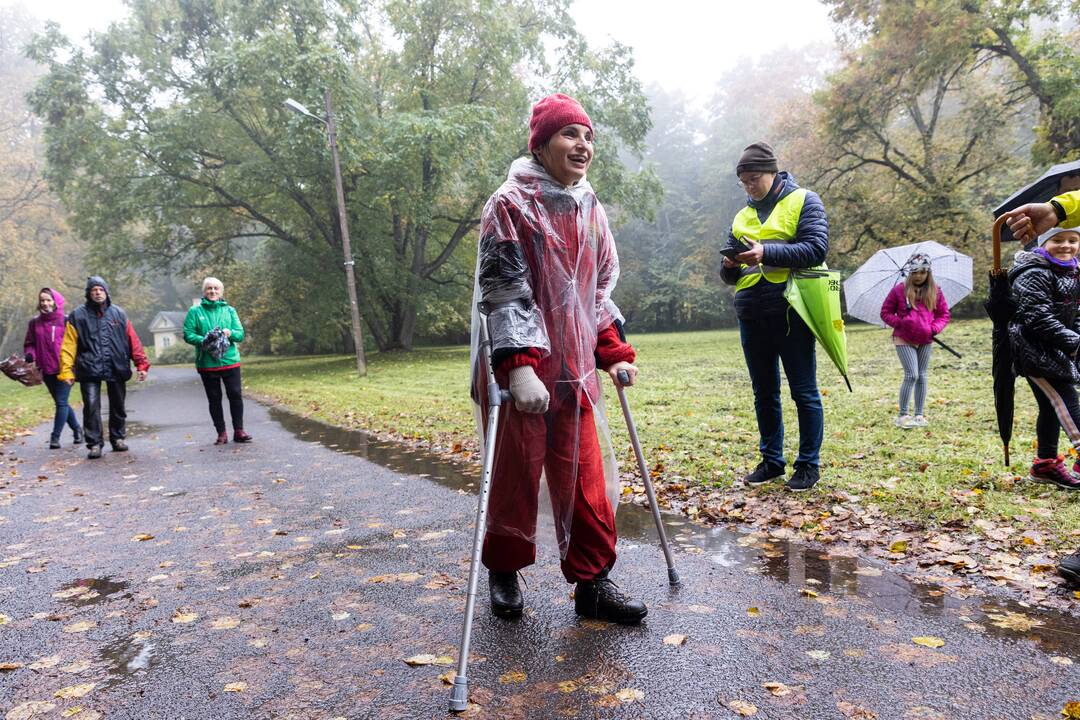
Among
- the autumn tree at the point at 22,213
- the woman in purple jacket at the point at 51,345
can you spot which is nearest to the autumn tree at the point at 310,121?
the autumn tree at the point at 22,213

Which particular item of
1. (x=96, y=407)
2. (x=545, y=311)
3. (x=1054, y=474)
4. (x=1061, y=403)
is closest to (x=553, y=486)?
(x=545, y=311)

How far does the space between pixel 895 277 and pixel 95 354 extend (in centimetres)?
921

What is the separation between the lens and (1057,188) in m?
3.19

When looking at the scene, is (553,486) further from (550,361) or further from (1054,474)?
(1054,474)

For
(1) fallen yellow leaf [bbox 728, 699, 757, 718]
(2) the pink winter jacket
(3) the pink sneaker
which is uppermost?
(2) the pink winter jacket

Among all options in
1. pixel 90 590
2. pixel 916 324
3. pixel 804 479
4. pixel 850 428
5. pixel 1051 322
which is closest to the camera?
pixel 90 590

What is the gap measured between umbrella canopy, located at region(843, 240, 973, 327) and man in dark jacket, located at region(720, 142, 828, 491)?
340 centimetres

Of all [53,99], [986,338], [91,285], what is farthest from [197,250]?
[986,338]

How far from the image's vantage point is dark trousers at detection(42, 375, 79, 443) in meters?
8.85

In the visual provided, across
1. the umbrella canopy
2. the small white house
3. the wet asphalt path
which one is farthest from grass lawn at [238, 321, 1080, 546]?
the small white house

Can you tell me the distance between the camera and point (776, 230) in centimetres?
441

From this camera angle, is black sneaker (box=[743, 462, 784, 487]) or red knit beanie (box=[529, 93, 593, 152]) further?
black sneaker (box=[743, 462, 784, 487])

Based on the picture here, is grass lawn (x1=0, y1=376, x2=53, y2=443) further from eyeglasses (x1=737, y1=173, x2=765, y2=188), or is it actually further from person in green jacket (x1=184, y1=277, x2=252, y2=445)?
eyeglasses (x1=737, y1=173, x2=765, y2=188)

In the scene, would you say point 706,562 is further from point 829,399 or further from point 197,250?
point 197,250
